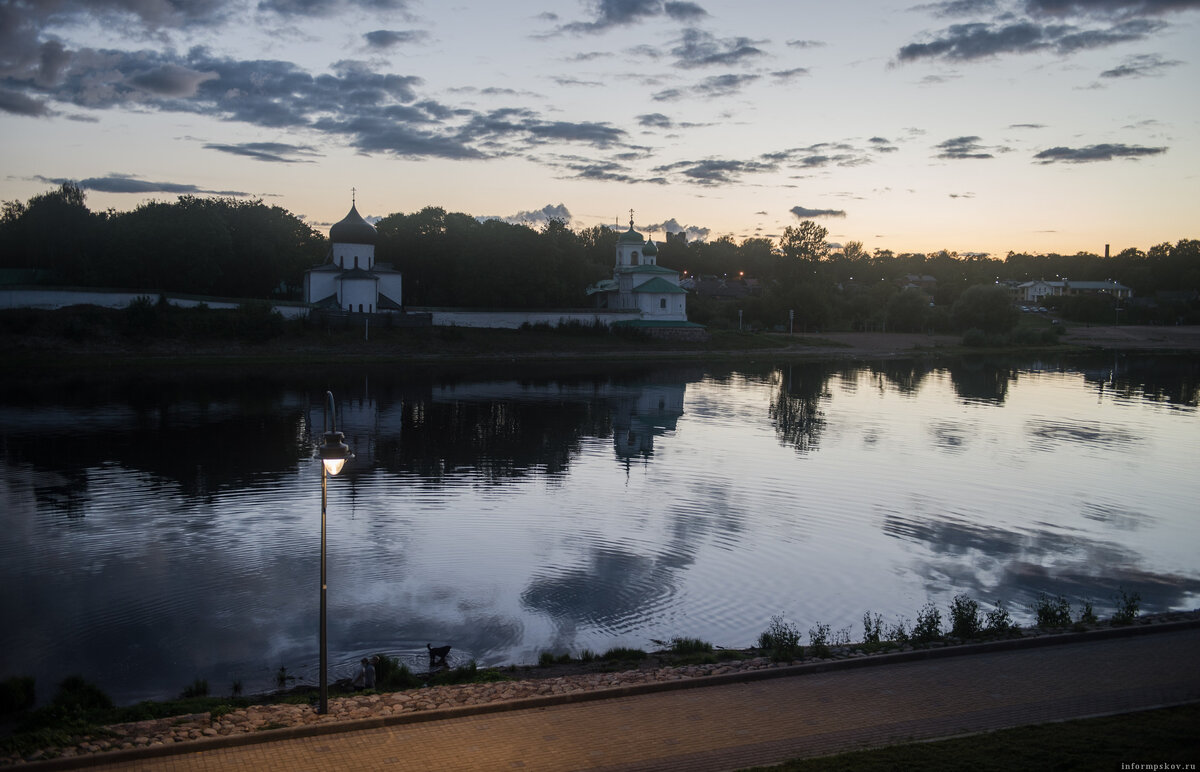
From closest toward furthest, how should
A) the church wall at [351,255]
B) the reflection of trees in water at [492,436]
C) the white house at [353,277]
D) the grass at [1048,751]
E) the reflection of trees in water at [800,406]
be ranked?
1. the grass at [1048,751]
2. the reflection of trees in water at [492,436]
3. the reflection of trees in water at [800,406]
4. the white house at [353,277]
5. the church wall at [351,255]

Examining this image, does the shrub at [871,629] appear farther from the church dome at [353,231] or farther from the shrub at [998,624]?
the church dome at [353,231]

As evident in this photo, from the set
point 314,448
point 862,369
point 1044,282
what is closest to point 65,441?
point 314,448

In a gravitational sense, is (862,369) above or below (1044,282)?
below

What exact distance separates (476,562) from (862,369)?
173 ft

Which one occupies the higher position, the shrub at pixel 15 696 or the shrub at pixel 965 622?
the shrub at pixel 965 622

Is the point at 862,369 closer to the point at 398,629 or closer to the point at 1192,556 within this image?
the point at 1192,556

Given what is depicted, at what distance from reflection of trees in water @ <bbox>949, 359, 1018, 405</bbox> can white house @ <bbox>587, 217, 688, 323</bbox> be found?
24.0 m

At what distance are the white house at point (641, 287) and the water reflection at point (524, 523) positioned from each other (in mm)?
38889

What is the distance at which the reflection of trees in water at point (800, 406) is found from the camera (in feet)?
105

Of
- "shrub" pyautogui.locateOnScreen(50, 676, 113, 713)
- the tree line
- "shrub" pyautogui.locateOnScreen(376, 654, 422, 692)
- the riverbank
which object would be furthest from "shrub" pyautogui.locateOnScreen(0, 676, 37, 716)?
the tree line

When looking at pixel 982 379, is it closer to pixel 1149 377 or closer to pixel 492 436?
pixel 1149 377

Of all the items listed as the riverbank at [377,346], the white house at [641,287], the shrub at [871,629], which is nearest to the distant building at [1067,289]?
the riverbank at [377,346]

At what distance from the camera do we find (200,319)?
53.8m

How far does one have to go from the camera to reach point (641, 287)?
252 ft
